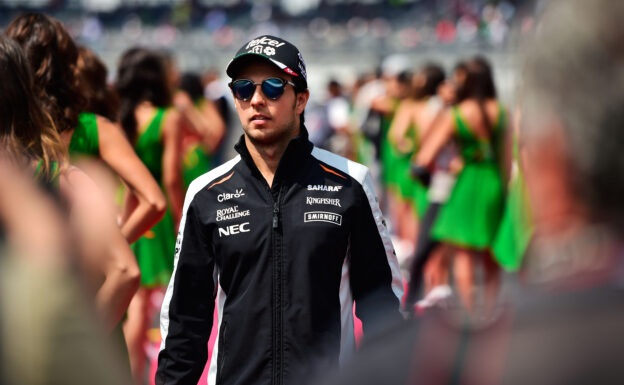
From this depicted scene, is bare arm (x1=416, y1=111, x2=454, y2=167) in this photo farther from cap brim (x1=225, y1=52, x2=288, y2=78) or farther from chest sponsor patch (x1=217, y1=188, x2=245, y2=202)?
chest sponsor patch (x1=217, y1=188, x2=245, y2=202)

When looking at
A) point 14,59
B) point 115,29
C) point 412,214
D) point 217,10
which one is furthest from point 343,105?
point 115,29

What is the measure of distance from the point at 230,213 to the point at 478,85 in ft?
15.3

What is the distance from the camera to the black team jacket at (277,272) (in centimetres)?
313

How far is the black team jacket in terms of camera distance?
3.13m

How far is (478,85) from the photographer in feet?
24.7

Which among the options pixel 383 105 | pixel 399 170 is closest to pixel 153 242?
pixel 399 170

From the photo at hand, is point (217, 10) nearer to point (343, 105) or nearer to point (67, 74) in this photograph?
point (343, 105)

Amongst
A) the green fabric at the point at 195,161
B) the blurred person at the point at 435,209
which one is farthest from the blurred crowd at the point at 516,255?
the green fabric at the point at 195,161

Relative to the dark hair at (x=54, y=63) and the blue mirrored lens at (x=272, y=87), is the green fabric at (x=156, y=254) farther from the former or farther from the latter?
the blue mirrored lens at (x=272, y=87)

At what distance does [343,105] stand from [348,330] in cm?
1362

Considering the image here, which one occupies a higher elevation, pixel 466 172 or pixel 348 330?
pixel 466 172

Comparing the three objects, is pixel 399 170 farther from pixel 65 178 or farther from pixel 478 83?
pixel 65 178

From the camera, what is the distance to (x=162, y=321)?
10.8ft

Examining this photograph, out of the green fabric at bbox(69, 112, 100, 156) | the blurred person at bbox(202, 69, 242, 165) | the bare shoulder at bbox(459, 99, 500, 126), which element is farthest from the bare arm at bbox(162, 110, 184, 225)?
the blurred person at bbox(202, 69, 242, 165)
